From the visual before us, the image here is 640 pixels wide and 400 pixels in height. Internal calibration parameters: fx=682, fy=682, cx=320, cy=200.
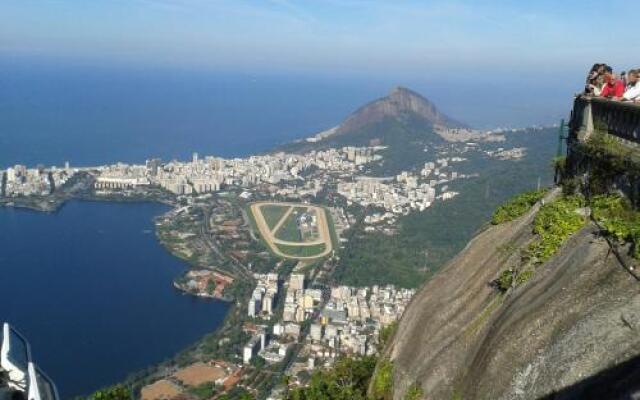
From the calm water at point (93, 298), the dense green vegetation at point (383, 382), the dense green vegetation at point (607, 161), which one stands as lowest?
the calm water at point (93, 298)

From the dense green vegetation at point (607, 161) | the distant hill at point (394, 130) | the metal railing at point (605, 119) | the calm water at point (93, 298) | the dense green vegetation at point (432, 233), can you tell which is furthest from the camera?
the distant hill at point (394, 130)

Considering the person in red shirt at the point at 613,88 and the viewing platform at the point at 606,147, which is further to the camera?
the person in red shirt at the point at 613,88

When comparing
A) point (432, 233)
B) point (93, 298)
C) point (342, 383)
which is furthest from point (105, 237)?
point (342, 383)

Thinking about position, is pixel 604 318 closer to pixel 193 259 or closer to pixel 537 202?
pixel 537 202

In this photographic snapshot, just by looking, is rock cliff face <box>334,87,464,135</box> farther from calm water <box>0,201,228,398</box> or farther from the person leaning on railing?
the person leaning on railing

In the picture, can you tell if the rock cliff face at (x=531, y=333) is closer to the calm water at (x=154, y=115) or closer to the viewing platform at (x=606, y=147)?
the viewing platform at (x=606, y=147)

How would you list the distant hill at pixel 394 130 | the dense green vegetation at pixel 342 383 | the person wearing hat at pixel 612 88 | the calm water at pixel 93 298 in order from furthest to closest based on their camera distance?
the distant hill at pixel 394 130 < the calm water at pixel 93 298 < the dense green vegetation at pixel 342 383 < the person wearing hat at pixel 612 88

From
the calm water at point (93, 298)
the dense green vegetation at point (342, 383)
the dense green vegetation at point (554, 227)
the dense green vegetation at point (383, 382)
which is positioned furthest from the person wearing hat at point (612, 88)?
the calm water at point (93, 298)
